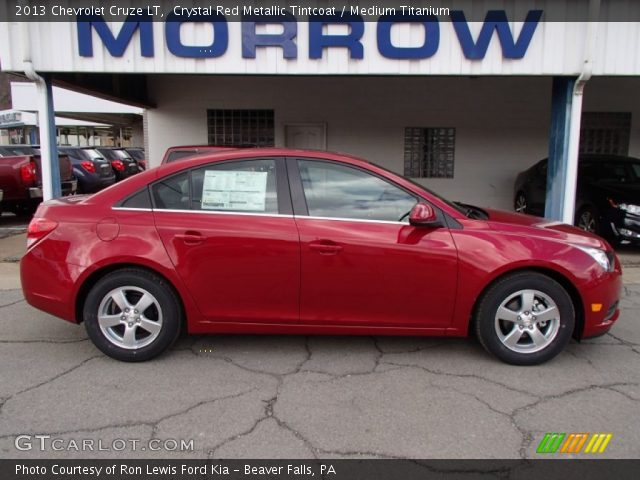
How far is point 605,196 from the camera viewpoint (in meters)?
7.86

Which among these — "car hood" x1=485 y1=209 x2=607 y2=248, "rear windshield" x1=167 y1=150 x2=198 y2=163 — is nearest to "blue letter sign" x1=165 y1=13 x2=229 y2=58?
"rear windshield" x1=167 y1=150 x2=198 y2=163

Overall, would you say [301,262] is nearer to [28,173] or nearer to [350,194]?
[350,194]

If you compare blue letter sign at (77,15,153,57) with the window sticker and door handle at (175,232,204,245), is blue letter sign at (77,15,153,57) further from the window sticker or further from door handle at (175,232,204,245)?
door handle at (175,232,204,245)

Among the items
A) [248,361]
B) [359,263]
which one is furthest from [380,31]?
[248,361]

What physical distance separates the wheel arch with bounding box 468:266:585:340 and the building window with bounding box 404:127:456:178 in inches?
330

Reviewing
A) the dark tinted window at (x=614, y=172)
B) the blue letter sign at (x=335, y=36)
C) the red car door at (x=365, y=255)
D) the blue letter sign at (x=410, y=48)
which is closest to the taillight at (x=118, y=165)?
the blue letter sign at (x=335, y=36)

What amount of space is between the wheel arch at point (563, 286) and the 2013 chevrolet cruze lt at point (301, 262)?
0.01 meters

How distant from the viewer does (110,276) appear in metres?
3.65

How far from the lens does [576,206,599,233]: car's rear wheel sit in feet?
26.1

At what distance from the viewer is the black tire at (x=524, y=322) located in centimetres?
358

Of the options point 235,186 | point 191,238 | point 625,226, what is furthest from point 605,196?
point 191,238

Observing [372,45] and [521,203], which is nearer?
[372,45]

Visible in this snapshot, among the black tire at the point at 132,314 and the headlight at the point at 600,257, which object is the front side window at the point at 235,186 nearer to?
the black tire at the point at 132,314

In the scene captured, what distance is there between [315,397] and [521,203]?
879 centimetres
